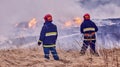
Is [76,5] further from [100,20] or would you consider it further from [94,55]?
[94,55]

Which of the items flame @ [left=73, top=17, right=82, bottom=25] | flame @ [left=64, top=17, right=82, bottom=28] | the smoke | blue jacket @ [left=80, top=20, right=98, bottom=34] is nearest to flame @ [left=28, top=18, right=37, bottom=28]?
the smoke

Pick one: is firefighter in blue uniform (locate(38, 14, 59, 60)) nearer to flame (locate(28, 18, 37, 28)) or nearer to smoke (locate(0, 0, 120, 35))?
flame (locate(28, 18, 37, 28))

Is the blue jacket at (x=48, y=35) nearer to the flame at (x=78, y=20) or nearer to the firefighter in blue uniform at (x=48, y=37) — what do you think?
the firefighter in blue uniform at (x=48, y=37)

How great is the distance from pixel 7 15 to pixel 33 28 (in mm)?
3723

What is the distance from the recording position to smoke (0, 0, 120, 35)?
84.8 ft


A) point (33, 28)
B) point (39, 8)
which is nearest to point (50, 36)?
point (33, 28)

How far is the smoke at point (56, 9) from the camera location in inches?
1018

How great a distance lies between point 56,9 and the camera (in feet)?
93.5

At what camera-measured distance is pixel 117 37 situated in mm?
20859

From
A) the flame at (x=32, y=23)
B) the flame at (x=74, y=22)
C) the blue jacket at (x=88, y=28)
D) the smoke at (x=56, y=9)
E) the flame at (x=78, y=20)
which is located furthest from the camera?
the smoke at (x=56, y=9)

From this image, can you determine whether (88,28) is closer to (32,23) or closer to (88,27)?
(88,27)

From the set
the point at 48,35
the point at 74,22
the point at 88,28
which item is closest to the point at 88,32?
the point at 88,28

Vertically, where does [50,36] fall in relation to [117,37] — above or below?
above

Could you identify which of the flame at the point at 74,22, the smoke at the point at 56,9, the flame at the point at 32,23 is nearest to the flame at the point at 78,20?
the flame at the point at 74,22
